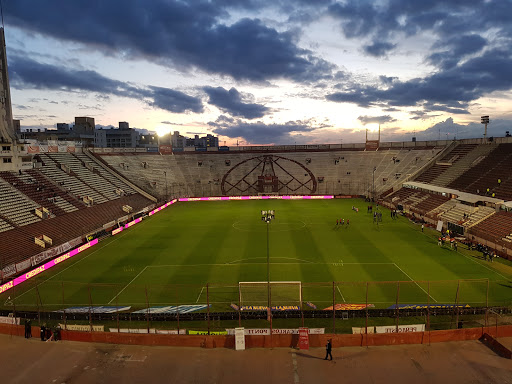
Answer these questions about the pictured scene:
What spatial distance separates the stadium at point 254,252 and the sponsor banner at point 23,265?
15 centimetres

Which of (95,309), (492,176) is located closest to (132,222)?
(95,309)

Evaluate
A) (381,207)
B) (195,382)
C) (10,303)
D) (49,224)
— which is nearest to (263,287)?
(195,382)

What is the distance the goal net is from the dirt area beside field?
218 inches

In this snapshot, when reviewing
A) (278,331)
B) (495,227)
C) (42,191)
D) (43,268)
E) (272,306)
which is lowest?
(43,268)

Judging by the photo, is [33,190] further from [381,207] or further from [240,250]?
[381,207]

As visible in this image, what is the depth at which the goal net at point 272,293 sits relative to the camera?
24.1 meters

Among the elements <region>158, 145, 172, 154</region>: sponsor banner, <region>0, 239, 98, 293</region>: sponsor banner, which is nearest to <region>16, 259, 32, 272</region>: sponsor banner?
<region>0, 239, 98, 293</region>: sponsor banner

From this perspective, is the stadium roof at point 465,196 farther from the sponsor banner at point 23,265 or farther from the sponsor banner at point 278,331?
the sponsor banner at point 23,265

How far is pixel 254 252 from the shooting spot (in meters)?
36.2

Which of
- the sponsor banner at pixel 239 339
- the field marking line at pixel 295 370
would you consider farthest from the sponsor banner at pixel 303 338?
the sponsor banner at pixel 239 339

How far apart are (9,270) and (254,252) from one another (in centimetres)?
2243

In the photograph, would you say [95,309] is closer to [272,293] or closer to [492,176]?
[272,293]

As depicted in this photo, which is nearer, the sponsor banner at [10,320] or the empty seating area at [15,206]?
the sponsor banner at [10,320]

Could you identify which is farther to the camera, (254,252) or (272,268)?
(254,252)
